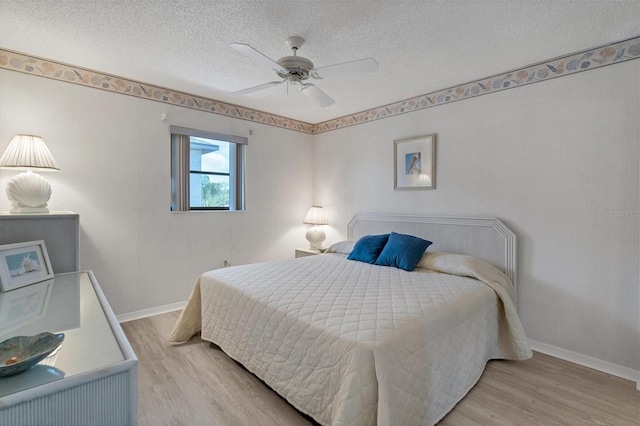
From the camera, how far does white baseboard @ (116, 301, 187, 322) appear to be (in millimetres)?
3186

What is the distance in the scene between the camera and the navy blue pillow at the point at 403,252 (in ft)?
9.62

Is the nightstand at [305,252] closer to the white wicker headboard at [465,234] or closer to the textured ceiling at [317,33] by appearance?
the white wicker headboard at [465,234]

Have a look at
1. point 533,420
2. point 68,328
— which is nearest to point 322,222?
point 533,420

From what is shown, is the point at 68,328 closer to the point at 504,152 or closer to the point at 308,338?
the point at 308,338

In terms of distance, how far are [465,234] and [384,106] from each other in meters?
1.82

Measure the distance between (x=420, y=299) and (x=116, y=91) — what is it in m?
3.37

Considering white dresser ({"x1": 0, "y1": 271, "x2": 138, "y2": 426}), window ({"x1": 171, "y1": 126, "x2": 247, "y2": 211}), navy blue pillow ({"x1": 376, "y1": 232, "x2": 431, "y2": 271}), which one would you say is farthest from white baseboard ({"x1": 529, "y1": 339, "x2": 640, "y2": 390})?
window ({"x1": 171, "y1": 126, "x2": 247, "y2": 211})

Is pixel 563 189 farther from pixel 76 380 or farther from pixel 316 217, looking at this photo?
pixel 76 380

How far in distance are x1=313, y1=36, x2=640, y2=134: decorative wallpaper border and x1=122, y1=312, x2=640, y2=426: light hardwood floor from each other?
2.37 m

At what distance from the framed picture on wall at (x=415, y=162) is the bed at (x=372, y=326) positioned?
58 centimetres

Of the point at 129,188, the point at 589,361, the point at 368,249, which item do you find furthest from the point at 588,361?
the point at 129,188

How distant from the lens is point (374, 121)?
3.98 metres

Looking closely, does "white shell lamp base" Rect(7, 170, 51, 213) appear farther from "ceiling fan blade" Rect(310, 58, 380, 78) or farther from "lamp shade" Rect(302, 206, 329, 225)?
"lamp shade" Rect(302, 206, 329, 225)

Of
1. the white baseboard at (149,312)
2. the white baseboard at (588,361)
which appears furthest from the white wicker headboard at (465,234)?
the white baseboard at (149,312)
